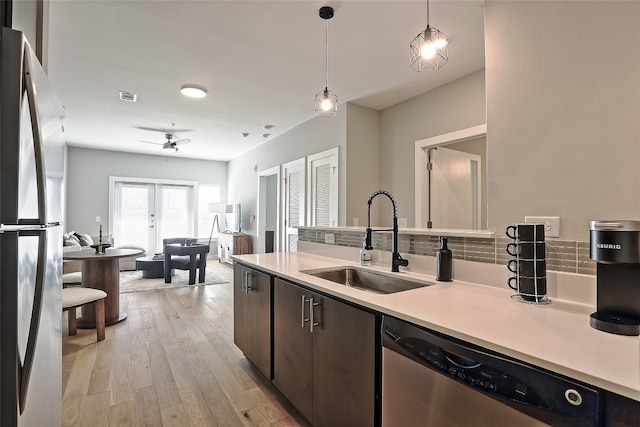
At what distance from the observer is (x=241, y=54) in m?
2.90

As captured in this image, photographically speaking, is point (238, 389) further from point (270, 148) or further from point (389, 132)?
point (270, 148)

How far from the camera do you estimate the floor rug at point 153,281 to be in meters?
5.17

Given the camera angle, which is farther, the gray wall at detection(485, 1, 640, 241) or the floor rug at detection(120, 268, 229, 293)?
the floor rug at detection(120, 268, 229, 293)

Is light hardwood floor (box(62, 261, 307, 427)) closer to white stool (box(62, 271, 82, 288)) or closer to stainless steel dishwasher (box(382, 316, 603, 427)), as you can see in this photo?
white stool (box(62, 271, 82, 288))

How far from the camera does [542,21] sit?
4.96 feet

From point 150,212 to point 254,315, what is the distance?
6649 millimetres

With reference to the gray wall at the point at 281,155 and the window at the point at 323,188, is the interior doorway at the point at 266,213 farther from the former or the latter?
the window at the point at 323,188

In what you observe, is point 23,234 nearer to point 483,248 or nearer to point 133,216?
point 483,248

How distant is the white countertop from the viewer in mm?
760

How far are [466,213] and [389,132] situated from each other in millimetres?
1441

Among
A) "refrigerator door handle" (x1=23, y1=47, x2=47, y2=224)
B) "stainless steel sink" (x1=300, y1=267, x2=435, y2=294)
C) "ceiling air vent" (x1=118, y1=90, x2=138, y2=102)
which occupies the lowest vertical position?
"stainless steel sink" (x1=300, y1=267, x2=435, y2=294)

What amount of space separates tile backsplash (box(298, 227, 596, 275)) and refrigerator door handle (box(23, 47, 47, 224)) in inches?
69.5

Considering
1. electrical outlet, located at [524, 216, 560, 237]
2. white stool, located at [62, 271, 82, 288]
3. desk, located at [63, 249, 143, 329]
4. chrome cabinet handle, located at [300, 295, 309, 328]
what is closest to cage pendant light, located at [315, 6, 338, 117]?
chrome cabinet handle, located at [300, 295, 309, 328]

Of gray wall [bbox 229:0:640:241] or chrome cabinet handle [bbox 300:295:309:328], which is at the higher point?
gray wall [bbox 229:0:640:241]
